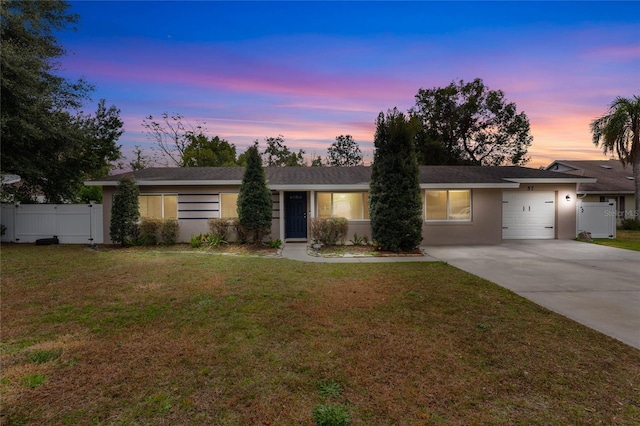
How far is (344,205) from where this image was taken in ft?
41.8

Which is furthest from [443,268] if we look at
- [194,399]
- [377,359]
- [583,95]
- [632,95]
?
[632,95]

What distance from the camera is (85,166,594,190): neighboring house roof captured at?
12094mm

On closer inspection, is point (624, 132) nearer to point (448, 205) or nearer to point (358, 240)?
point (448, 205)

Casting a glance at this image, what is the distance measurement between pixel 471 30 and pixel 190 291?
40.4 feet

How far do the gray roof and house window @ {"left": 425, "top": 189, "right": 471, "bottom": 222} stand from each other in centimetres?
51

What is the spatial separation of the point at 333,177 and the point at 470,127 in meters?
20.1

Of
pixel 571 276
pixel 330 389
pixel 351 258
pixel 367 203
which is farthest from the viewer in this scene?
pixel 367 203

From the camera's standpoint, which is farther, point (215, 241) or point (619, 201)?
point (619, 201)

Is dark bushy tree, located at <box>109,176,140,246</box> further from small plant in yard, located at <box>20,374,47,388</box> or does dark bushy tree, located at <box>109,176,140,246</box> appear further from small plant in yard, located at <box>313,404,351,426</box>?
small plant in yard, located at <box>313,404,351,426</box>

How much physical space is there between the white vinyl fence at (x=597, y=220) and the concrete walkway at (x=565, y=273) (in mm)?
2106

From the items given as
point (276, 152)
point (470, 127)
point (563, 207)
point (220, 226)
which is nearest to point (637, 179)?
point (563, 207)

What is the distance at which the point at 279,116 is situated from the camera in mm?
18984

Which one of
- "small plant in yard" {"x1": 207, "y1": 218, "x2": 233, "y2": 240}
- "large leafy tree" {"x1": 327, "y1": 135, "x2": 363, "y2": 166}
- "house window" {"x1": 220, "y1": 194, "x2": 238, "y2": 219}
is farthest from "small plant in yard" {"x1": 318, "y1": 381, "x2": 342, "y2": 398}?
"large leafy tree" {"x1": 327, "y1": 135, "x2": 363, "y2": 166}

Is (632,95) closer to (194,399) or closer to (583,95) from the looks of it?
(583,95)
